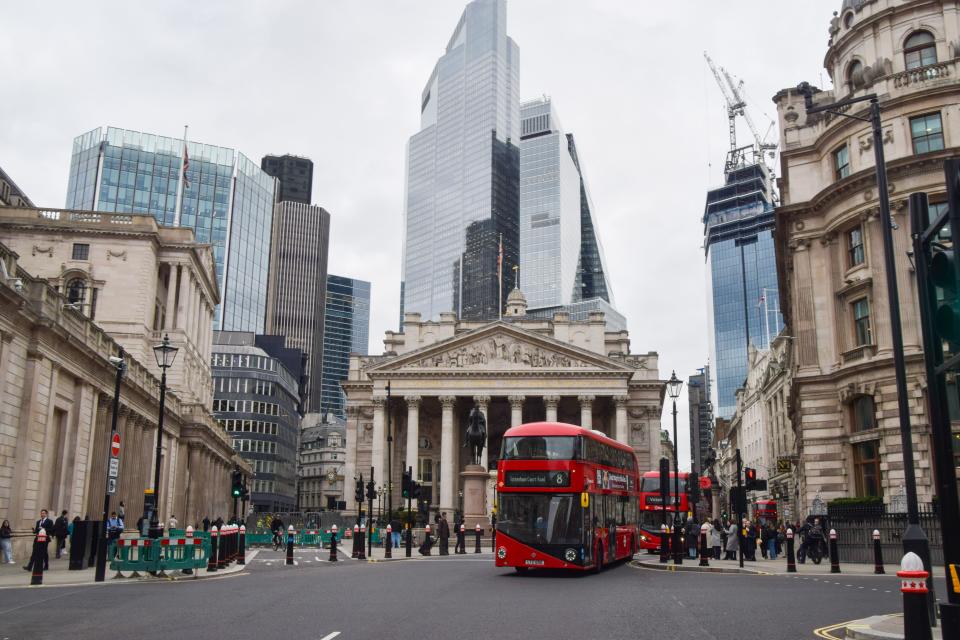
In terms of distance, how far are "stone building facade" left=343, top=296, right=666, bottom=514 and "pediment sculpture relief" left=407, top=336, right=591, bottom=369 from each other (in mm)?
89

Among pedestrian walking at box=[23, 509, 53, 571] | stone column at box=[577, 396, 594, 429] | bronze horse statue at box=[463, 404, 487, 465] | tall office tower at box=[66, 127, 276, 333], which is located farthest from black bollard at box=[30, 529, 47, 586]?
tall office tower at box=[66, 127, 276, 333]

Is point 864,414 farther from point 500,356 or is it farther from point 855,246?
point 500,356

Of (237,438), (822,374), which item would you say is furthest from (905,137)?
(237,438)

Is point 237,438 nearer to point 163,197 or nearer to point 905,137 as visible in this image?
point 163,197

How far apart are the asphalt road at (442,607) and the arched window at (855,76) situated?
2281cm

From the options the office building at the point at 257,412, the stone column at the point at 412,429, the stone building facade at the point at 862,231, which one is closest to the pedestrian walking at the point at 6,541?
the stone building facade at the point at 862,231

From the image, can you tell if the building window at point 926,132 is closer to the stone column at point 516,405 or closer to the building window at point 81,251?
the building window at point 81,251

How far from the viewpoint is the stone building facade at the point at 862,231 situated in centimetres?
3306

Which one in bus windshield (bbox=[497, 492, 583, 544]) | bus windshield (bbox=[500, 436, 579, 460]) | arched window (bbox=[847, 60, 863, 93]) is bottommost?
bus windshield (bbox=[497, 492, 583, 544])

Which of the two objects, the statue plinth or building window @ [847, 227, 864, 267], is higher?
building window @ [847, 227, 864, 267]

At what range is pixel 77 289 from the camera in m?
53.4

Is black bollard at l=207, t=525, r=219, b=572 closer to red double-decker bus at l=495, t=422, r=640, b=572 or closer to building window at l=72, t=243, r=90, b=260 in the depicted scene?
red double-decker bus at l=495, t=422, r=640, b=572

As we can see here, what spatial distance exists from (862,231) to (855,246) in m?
0.95

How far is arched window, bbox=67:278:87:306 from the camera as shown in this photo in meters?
53.3
